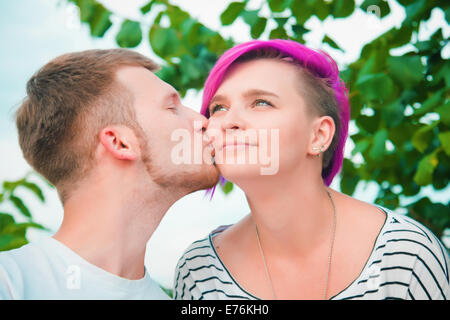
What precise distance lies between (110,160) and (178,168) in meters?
0.28

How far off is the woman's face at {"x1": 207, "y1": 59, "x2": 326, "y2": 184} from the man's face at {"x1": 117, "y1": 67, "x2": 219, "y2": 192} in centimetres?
8

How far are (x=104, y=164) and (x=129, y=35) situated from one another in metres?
1.15

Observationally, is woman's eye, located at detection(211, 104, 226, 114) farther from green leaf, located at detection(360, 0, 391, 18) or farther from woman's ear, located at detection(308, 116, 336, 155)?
green leaf, located at detection(360, 0, 391, 18)

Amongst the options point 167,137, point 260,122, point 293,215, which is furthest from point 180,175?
point 293,215

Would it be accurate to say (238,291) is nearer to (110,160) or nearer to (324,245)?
(324,245)

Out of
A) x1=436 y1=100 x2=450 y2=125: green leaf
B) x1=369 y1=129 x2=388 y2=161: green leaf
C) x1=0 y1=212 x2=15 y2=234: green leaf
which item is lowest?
x1=0 y1=212 x2=15 y2=234: green leaf

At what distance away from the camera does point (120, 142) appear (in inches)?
74.7

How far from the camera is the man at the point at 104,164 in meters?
1.75

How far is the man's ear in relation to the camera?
6.11ft

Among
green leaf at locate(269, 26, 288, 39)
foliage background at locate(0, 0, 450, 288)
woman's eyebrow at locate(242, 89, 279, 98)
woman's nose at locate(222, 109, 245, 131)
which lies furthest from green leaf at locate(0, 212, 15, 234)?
green leaf at locate(269, 26, 288, 39)

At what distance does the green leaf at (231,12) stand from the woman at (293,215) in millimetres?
634

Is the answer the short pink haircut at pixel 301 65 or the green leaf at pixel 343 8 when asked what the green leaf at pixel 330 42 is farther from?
the short pink haircut at pixel 301 65

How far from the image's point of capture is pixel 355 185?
10.6ft
